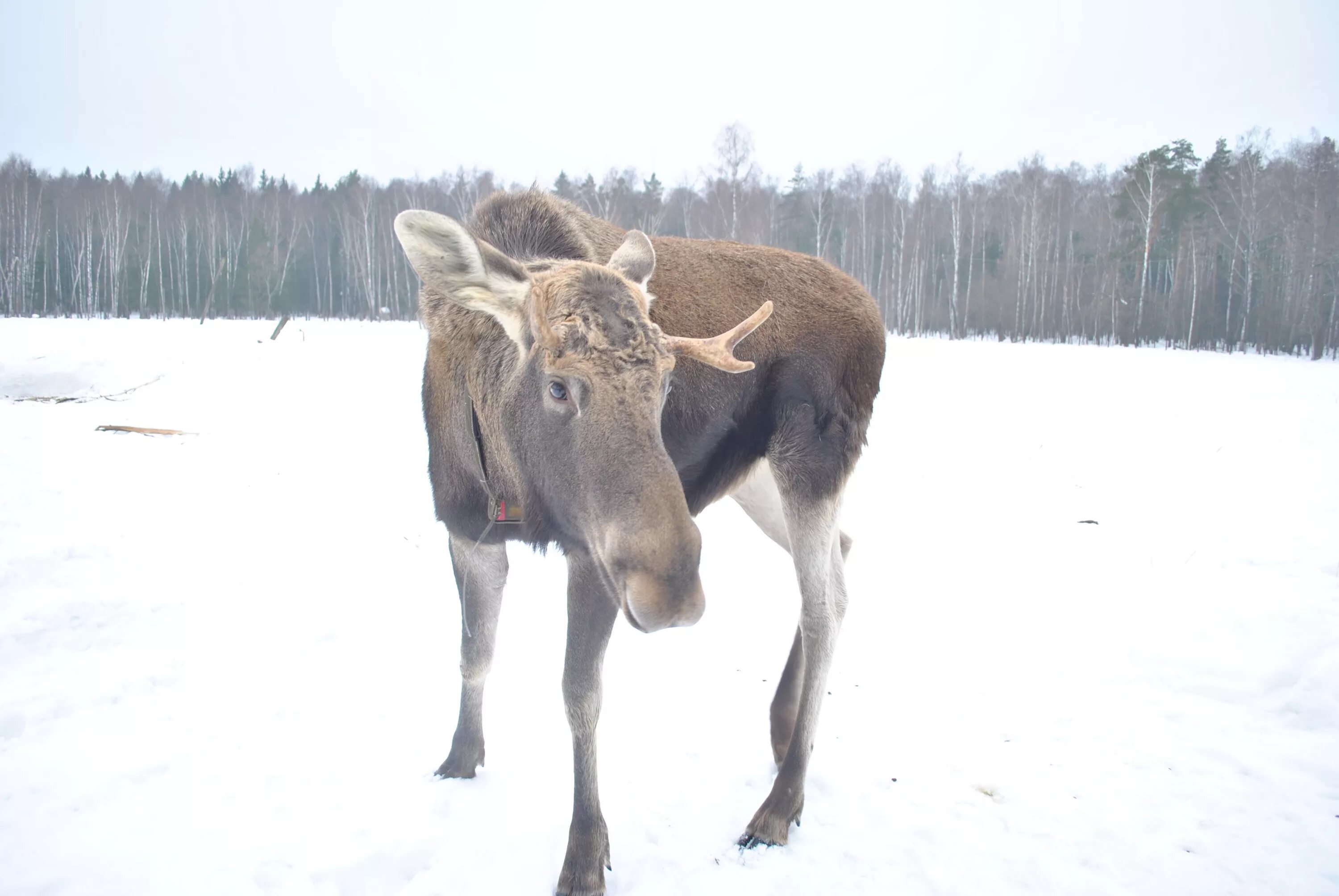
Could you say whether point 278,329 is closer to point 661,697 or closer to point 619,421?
point 661,697

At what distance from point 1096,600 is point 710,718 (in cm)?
336

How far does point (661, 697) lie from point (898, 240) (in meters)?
40.5

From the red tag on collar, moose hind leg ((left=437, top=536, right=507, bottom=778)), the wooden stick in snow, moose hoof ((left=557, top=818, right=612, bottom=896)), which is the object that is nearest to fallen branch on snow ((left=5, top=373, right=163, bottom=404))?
the wooden stick in snow

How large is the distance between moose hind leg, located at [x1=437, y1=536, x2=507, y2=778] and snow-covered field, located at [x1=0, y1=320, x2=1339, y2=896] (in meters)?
0.13

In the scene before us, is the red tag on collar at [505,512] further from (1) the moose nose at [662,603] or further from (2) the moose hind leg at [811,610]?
(2) the moose hind leg at [811,610]

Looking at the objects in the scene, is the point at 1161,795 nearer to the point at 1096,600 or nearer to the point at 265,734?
the point at 1096,600

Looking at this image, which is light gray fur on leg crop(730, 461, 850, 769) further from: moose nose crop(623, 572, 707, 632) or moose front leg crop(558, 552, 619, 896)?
moose nose crop(623, 572, 707, 632)

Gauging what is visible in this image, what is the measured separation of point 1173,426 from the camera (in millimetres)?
12391

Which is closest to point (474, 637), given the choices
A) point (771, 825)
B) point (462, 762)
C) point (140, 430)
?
point (462, 762)

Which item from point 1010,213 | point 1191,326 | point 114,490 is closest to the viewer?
point 114,490

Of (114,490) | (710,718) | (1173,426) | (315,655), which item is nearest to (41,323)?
(114,490)

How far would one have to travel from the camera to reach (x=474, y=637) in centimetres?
344

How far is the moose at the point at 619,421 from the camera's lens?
2262mm

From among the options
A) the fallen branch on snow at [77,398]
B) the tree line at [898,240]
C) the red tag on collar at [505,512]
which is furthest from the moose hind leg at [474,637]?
the tree line at [898,240]
